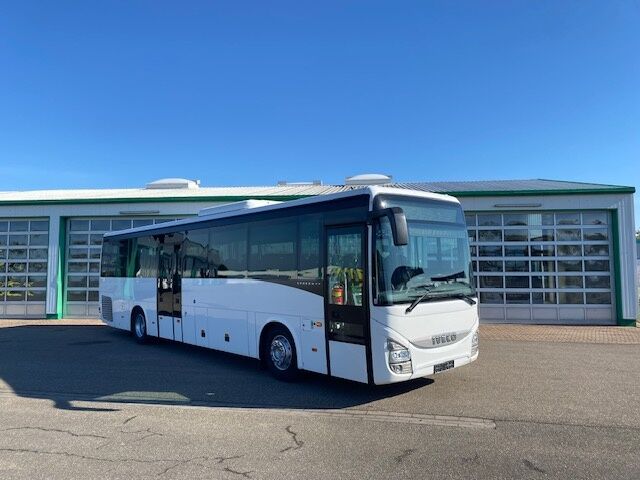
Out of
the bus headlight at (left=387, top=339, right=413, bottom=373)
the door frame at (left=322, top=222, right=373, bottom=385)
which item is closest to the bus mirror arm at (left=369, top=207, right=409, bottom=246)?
the door frame at (left=322, top=222, right=373, bottom=385)

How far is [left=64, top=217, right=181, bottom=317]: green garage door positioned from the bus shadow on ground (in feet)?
19.4

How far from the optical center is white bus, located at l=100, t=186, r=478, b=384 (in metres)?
6.38

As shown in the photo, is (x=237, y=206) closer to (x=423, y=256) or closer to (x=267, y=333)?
(x=267, y=333)

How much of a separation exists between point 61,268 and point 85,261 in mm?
883

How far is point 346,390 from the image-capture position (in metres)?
7.36

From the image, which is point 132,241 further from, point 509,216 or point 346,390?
point 509,216

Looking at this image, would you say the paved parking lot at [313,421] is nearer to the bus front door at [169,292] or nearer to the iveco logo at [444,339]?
the iveco logo at [444,339]

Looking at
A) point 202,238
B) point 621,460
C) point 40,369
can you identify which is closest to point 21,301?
point 40,369

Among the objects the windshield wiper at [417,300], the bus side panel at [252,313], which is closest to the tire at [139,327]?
the bus side panel at [252,313]

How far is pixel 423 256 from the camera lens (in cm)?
680

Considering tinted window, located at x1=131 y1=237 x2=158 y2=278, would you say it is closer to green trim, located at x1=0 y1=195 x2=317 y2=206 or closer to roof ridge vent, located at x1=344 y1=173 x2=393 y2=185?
green trim, located at x1=0 y1=195 x2=317 y2=206

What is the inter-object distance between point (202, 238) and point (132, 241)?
3.68m

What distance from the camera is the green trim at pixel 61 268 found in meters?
17.6

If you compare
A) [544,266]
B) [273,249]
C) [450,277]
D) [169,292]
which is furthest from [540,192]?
[169,292]
